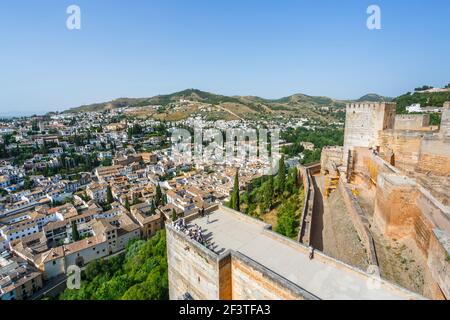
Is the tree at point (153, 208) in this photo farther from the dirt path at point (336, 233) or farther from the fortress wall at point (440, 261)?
the fortress wall at point (440, 261)

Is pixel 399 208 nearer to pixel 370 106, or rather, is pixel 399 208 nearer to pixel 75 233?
pixel 370 106

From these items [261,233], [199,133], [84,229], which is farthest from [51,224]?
[199,133]

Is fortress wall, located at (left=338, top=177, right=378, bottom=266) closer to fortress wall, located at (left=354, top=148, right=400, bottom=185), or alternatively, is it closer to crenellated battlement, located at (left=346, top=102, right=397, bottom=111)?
fortress wall, located at (left=354, top=148, right=400, bottom=185)

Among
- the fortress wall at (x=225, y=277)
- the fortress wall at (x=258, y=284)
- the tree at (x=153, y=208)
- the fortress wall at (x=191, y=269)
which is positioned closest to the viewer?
the fortress wall at (x=258, y=284)

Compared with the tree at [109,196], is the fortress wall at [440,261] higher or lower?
higher

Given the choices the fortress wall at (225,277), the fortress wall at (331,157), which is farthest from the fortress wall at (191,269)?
the fortress wall at (331,157)

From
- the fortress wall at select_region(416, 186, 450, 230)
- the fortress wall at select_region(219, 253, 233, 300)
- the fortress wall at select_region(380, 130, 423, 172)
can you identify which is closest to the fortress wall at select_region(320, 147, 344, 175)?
the fortress wall at select_region(380, 130, 423, 172)

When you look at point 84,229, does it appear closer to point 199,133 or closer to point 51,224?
point 51,224
